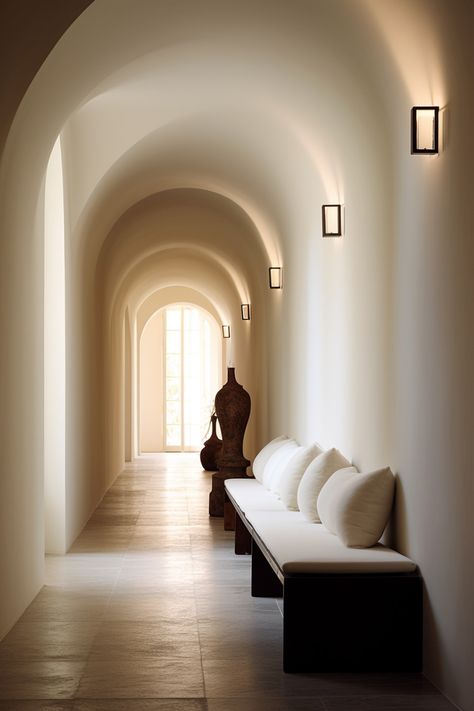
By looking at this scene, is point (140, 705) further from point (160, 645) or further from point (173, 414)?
point (173, 414)

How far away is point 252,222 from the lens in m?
11.4

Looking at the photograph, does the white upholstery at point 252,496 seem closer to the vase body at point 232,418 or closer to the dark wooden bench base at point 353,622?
the vase body at point 232,418

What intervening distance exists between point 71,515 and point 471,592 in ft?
17.6

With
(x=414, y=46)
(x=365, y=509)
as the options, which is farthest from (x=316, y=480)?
(x=414, y=46)

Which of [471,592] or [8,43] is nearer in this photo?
[471,592]

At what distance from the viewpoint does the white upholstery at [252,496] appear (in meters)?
7.45

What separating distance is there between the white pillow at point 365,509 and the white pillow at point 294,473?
175cm

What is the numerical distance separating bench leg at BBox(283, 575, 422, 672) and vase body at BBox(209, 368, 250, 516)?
19.9ft


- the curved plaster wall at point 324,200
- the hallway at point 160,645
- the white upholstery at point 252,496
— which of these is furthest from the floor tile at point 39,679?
the white upholstery at point 252,496

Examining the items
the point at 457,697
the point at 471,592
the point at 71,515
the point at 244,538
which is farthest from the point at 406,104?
the point at 71,515

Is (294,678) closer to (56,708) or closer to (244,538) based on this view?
(56,708)

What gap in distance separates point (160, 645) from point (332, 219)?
3247mm

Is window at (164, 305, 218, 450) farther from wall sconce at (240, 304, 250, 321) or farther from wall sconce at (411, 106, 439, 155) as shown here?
wall sconce at (411, 106, 439, 155)

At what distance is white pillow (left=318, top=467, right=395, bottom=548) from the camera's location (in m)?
5.32
